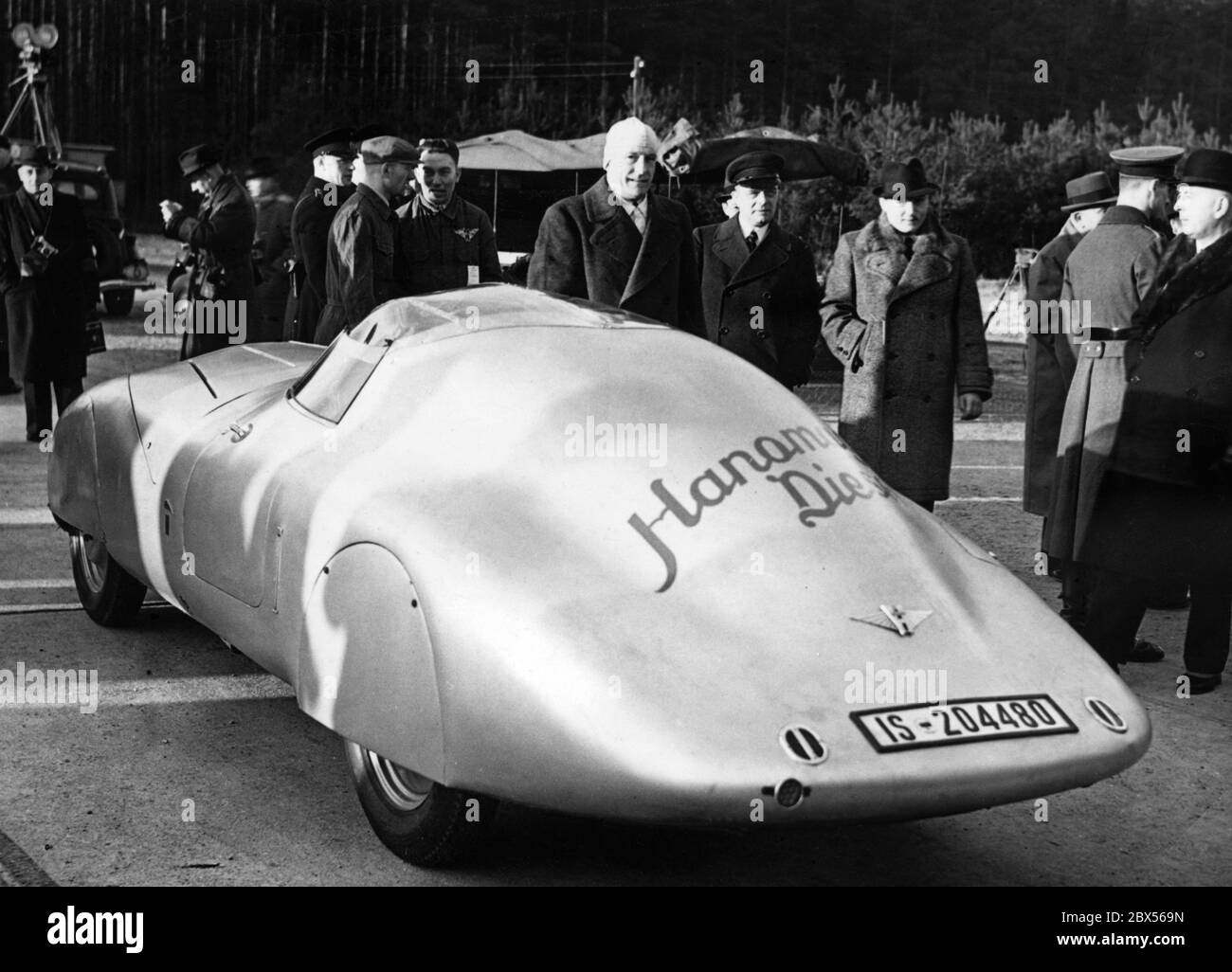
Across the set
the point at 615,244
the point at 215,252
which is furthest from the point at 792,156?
the point at 615,244

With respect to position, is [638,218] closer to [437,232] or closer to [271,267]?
[437,232]

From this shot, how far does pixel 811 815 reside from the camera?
3.16m

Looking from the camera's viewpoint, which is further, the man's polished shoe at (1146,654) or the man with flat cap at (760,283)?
the man with flat cap at (760,283)

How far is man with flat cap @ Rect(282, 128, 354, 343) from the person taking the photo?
864 cm

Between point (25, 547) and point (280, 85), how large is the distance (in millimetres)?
27315

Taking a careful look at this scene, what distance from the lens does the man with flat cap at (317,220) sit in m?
8.64

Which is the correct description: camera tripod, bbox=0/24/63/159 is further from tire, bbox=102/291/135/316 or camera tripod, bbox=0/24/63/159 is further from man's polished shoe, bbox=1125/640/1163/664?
man's polished shoe, bbox=1125/640/1163/664

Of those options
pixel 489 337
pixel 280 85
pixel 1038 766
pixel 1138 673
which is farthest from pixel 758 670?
pixel 280 85

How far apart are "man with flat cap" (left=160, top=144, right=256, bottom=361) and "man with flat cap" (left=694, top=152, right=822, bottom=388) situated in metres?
3.72

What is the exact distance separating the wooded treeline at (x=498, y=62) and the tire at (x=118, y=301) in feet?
37.9

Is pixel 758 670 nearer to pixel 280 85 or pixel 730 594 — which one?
pixel 730 594

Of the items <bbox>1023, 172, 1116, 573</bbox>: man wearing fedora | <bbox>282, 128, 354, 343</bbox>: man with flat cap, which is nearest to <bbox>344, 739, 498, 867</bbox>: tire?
<bbox>1023, 172, 1116, 573</bbox>: man wearing fedora

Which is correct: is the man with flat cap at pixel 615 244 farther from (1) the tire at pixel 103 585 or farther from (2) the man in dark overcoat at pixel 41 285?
(2) the man in dark overcoat at pixel 41 285

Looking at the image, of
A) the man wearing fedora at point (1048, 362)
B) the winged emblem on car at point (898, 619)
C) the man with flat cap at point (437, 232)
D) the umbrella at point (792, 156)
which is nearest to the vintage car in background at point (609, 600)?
the winged emblem on car at point (898, 619)
